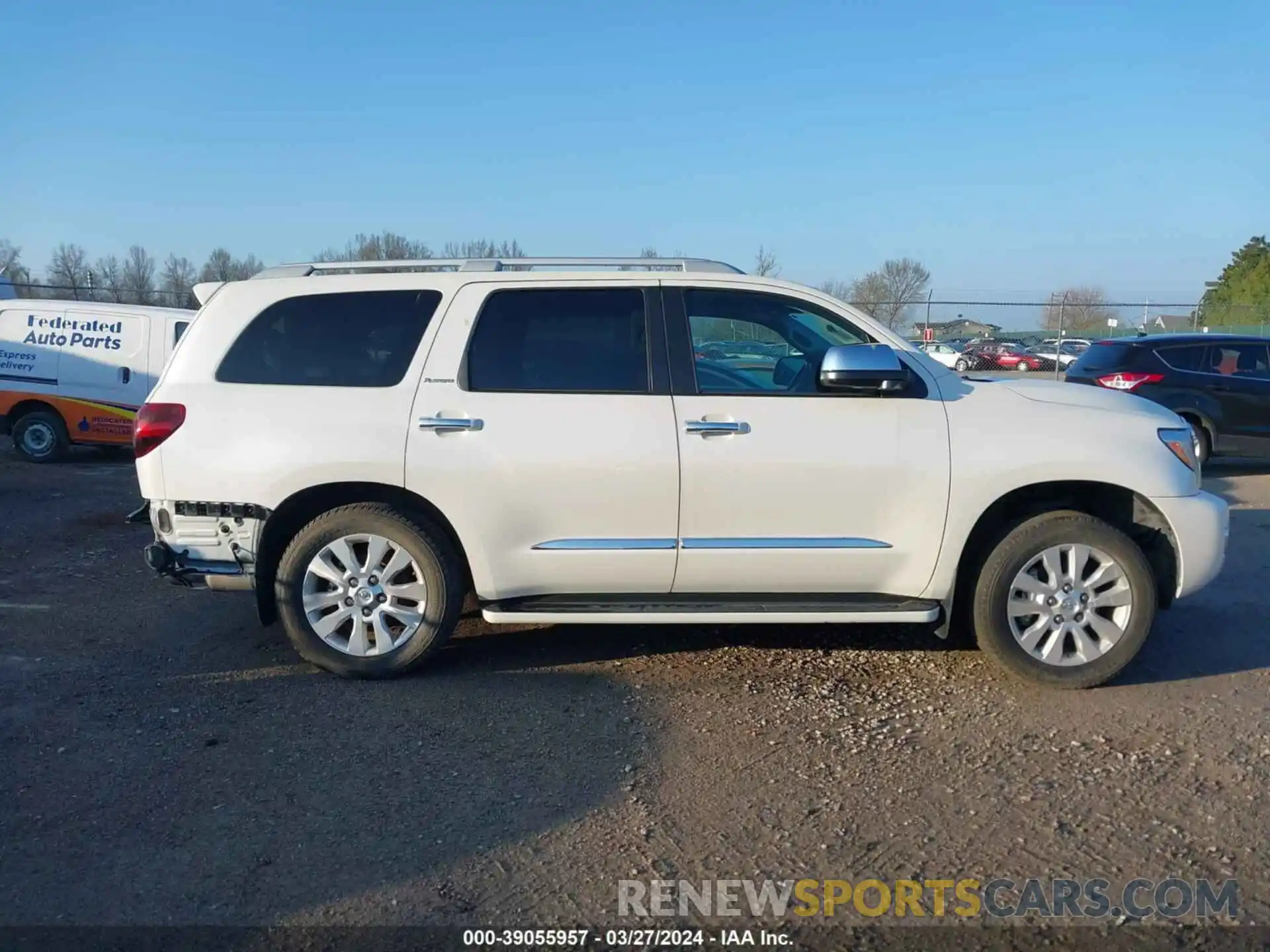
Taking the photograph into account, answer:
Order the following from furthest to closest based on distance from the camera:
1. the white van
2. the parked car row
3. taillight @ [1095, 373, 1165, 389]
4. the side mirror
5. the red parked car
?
the red parked car < the parked car row < the white van < taillight @ [1095, 373, 1165, 389] < the side mirror

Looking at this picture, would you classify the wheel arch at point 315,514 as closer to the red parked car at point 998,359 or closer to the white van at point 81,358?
the white van at point 81,358

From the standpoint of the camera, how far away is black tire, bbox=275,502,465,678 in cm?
466

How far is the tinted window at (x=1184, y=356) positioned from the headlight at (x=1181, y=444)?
710 cm

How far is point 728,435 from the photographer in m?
4.59

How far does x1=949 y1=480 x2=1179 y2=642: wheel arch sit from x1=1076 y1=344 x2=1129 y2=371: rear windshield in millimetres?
7052

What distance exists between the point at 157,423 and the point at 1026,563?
4.09 metres

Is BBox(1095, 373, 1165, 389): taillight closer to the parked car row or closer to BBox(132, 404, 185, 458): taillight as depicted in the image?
BBox(132, 404, 185, 458): taillight

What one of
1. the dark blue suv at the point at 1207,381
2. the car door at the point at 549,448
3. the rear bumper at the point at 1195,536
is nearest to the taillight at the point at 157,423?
the car door at the point at 549,448

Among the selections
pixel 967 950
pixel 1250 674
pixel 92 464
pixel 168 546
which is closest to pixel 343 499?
pixel 168 546

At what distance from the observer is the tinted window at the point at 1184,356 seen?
36.3 ft

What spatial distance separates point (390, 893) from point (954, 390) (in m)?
3.28

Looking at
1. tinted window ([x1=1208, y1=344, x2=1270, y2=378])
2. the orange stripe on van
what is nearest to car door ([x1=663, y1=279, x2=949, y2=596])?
tinted window ([x1=1208, y1=344, x2=1270, y2=378])

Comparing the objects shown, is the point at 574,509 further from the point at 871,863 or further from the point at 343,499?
the point at 871,863

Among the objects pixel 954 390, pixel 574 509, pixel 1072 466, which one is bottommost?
pixel 574 509
